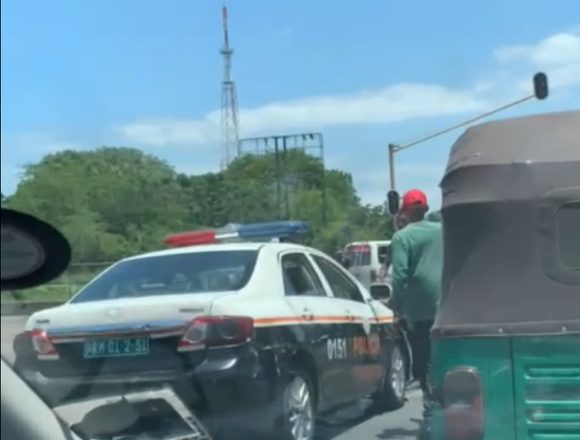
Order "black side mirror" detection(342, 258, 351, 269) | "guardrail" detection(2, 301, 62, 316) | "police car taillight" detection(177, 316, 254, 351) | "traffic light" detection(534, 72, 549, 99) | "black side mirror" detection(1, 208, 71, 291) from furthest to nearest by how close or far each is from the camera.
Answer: "black side mirror" detection(342, 258, 351, 269) < "police car taillight" detection(177, 316, 254, 351) < "traffic light" detection(534, 72, 549, 99) < "guardrail" detection(2, 301, 62, 316) < "black side mirror" detection(1, 208, 71, 291)

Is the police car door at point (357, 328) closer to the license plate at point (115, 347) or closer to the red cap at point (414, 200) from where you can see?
the red cap at point (414, 200)

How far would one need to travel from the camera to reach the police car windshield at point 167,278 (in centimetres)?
724

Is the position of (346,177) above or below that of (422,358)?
above

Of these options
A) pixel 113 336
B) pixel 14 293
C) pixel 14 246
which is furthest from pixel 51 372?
pixel 14 246

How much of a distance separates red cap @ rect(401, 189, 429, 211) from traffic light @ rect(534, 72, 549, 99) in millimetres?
2218

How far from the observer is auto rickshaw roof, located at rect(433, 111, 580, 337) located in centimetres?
557

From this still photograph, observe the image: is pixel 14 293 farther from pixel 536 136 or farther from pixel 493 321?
pixel 536 136

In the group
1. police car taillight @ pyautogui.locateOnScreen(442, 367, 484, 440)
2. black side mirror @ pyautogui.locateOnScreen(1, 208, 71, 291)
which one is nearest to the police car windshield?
police car taillight @ pyautogui.locateOnScreen(442, 367, 484, 440)

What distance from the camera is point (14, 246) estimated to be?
10.6 feet

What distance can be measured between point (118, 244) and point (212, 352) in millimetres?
2184

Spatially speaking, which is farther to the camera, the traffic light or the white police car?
the white police car

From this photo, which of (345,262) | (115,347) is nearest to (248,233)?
(115,347)

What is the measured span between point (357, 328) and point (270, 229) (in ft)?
7.26

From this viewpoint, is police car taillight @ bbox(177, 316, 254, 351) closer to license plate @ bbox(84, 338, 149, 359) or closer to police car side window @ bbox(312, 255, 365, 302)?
license plate @ bbox(84, 338, 149, 359)
